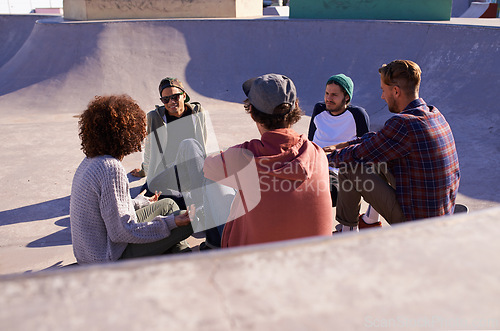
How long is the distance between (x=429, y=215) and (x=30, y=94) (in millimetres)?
8707

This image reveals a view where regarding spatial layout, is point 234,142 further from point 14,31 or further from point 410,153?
point 14,31

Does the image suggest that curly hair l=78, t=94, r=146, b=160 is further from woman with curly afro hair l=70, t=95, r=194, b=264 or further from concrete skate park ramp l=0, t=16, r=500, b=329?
concrete skate park ramp l=0, t=16, r=500, b=329

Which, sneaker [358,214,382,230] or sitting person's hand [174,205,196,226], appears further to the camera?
sneaker [358,214,382,230]

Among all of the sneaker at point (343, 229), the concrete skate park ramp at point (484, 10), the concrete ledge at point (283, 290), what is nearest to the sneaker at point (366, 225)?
the sneaker at point (343, 229)

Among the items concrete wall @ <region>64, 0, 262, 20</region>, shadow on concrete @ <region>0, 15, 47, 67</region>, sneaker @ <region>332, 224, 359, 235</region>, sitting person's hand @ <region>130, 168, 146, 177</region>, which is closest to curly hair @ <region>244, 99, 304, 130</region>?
sneaker @ <region>332, 224, 359, 235</region>

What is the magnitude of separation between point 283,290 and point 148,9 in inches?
482

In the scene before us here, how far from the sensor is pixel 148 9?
11844 mm

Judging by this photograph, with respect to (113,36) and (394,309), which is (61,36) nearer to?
(113,36)

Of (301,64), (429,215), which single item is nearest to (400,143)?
(429,215)

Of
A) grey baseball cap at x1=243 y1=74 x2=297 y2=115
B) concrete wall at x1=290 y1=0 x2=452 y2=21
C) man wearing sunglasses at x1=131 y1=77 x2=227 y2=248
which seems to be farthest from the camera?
concrete wall at x1=290 y1=0 x2=452 y2=21

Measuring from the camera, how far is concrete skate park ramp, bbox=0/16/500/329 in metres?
0.84

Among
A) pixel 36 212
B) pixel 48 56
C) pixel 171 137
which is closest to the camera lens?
pixel 36 212

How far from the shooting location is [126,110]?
A: 2334mm

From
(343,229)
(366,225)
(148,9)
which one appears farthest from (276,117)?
(148,9)
